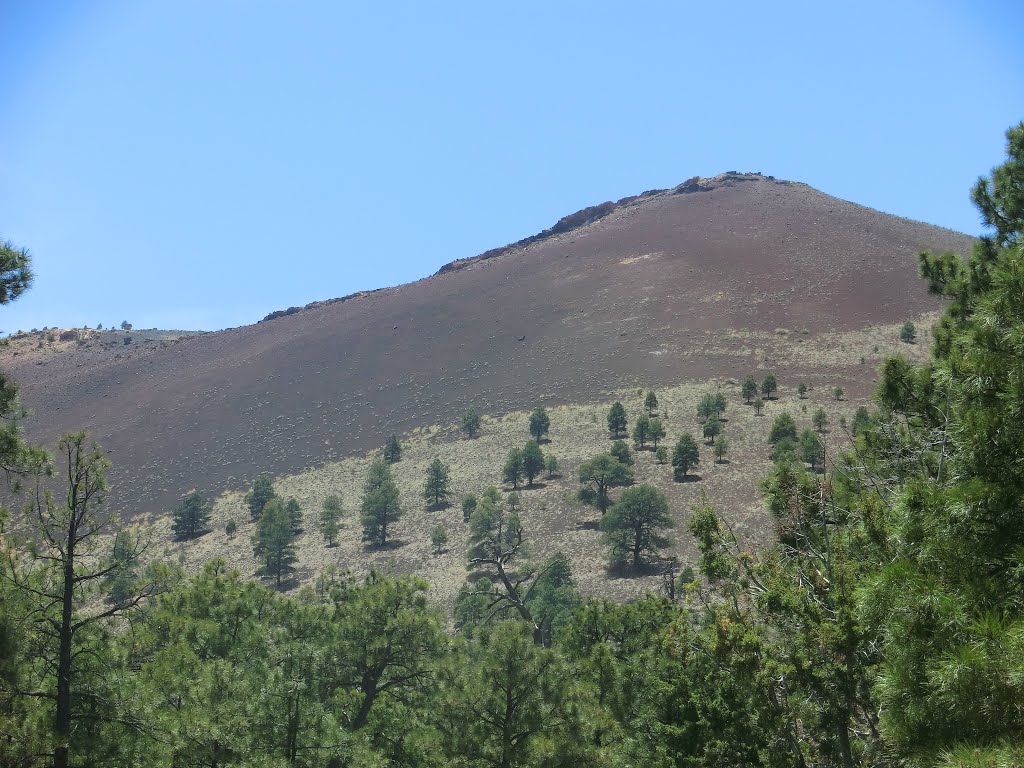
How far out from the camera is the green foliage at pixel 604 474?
56969 millimetres

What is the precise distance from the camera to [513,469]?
64625mm

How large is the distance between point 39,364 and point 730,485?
377ft

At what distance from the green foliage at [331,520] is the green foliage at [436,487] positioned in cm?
736

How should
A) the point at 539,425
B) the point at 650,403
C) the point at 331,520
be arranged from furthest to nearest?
the point at 539,425 → the point at 650,403 → the point at 331,520

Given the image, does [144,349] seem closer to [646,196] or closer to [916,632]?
[646,196]

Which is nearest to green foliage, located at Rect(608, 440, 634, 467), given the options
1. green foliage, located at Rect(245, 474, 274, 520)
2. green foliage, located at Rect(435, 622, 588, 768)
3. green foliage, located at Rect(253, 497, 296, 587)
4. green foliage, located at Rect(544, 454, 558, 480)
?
green foliage, located at Rect(544, 454, 558, 480)

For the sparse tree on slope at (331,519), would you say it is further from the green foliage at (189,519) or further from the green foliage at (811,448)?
the green foliage at (811,448)

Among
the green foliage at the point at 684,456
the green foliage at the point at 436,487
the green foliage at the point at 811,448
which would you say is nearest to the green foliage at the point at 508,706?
the green foliage at the point at 811,448

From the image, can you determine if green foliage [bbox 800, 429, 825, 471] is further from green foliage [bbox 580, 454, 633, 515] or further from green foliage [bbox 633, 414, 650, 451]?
green foliage [bbox 633, 414, 650, 451]

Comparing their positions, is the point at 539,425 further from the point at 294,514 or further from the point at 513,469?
the point at 294,514

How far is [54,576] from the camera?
11305mm

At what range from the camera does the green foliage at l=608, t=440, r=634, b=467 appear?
2370 inches

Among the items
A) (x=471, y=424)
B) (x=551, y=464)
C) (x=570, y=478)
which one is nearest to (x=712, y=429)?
(x=570, y=478)

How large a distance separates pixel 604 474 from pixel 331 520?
73.3 feet
